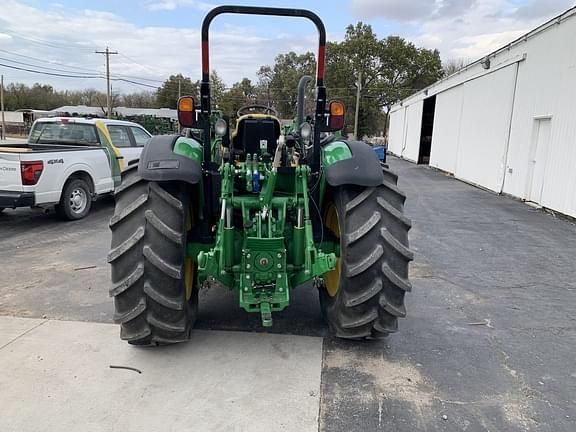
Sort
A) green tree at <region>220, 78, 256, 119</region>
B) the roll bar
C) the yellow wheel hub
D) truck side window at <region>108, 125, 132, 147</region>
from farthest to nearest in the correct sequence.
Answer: truck side window at <region>108, 125, 132, 147</region>
green tree at <region>220, 78, 256, 119</region>
the yellow wheel hub
the roll bar

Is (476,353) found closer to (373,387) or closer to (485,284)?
(373,387)

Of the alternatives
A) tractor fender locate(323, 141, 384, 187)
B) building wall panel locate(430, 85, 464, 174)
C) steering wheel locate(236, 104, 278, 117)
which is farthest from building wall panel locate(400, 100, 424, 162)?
tractor fender locate(323, 141, 384, 187)

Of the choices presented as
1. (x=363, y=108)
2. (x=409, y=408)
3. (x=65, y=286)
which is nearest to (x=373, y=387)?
(x=409, y=408)

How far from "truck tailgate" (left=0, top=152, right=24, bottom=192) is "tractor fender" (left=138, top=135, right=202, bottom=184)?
485 centimetres

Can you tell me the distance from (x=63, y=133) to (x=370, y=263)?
821 cm

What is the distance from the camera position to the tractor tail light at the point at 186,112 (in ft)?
12.3

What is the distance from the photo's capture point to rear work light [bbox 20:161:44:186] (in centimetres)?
750

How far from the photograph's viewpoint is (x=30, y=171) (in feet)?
24.8

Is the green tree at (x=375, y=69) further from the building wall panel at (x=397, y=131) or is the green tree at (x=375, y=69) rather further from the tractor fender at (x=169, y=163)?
the tractor fender at (x=169, y=163)

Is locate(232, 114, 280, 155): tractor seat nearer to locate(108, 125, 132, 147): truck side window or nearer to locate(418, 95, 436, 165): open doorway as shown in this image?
locate(108, 125, 132, 147): truck side window

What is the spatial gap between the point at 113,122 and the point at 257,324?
7.37 meters

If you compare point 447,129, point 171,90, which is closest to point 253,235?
point 447,129

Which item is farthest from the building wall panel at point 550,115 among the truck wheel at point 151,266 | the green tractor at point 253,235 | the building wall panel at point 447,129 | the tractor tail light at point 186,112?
the truck wheel at point 151,266

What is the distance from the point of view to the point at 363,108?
49.7m
